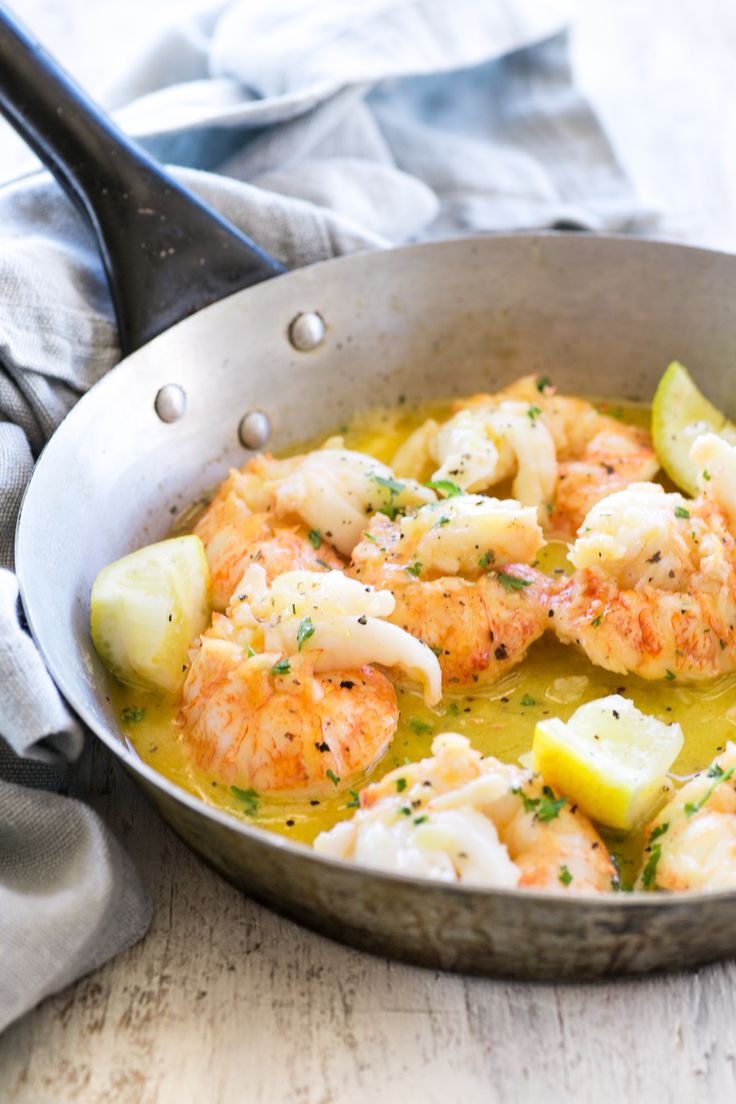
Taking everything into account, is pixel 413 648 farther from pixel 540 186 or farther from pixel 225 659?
pixel 540 186

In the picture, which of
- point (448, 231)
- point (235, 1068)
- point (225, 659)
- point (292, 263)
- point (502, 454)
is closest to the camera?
point (235, 1068)

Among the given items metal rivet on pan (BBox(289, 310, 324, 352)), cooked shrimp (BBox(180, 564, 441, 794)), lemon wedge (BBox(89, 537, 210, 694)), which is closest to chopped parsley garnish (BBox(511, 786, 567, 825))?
cooked shrimp (BBox(180, 564, 441, 794))

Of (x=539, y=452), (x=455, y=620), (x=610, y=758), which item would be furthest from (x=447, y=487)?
(x=610, y=758)

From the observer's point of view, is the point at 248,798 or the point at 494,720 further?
the point at 494,720

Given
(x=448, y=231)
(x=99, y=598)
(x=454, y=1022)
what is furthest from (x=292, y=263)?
(x=454, y=1022)

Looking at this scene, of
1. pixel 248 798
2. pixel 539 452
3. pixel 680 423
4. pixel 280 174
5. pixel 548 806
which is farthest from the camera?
pixel 280 174

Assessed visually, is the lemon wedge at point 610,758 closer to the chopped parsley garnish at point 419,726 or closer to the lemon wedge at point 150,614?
the chopped parsley garnish at point 419,726

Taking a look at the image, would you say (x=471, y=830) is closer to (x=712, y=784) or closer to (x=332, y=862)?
(x=332, y=862)
